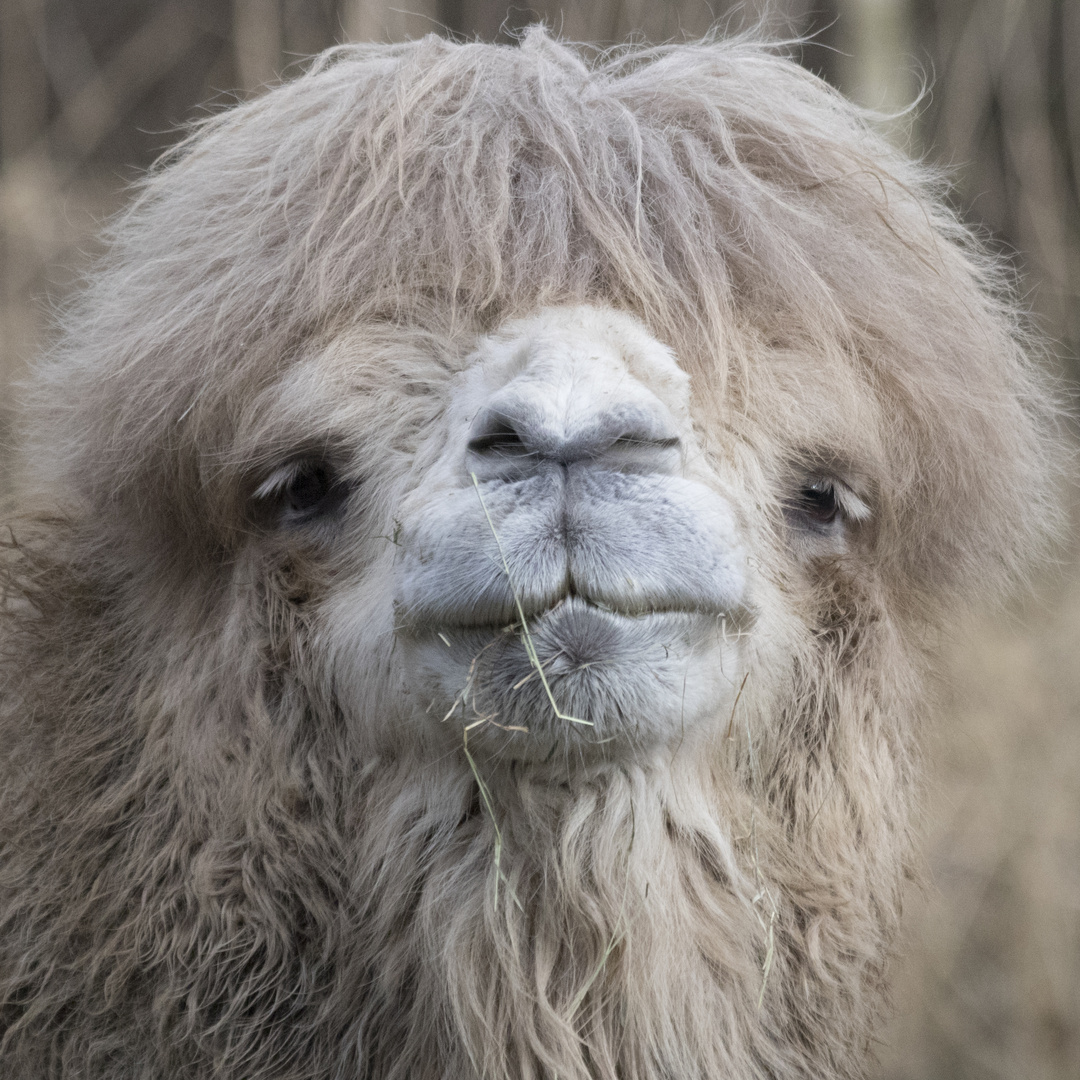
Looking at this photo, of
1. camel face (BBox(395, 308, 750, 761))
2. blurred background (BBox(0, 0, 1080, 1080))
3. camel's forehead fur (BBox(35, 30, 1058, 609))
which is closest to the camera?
camel face (BBox(395, 308, 750, 761))

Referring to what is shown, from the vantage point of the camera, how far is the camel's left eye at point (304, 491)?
1.74m

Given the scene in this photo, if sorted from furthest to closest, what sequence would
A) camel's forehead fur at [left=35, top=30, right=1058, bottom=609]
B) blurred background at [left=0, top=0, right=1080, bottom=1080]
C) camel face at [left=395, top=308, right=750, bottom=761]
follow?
blurred background at [left=0, top=0, right=1080, bottom=1080], camel's forehead fur at [left=35, top=30, right=1058, bottom=609], camel face at [left=395, top=308, right=750, bottom=761]

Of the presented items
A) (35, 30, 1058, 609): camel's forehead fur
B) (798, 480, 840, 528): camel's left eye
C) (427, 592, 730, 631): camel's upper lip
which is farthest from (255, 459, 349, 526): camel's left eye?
(798, 480, 840, 528): camel's left eye

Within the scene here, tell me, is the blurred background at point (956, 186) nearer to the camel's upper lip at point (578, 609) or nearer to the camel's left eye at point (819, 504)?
the camel's left eye at point (819, 504)

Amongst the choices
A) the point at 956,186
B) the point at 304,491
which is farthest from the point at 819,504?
the point at 956,186

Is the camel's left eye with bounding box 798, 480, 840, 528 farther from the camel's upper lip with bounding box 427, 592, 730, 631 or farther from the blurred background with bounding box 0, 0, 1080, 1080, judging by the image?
the blurred background with bounding box 0, 0, 1080, 1080

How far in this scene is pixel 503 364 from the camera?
1529mm

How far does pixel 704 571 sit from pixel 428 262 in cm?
65

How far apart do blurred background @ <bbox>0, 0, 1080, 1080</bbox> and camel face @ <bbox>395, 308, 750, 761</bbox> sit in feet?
3.76

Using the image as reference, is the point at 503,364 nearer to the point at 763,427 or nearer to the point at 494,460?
the point at 494,460

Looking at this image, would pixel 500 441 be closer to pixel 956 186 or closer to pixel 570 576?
pixel 570 576

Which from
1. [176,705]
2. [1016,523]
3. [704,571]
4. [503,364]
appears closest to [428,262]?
[503,364]

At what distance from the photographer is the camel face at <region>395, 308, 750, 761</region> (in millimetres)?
1328

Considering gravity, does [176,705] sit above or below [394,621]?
below
